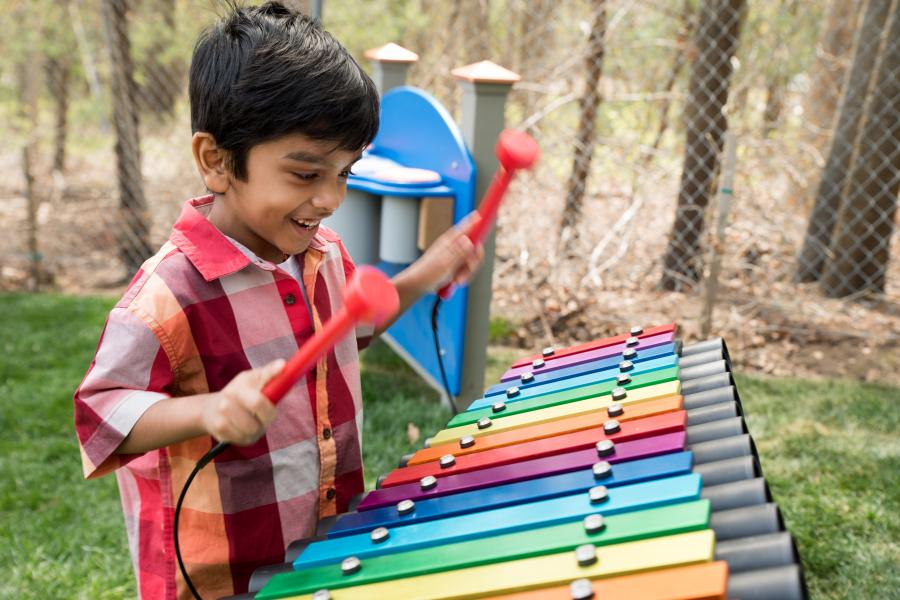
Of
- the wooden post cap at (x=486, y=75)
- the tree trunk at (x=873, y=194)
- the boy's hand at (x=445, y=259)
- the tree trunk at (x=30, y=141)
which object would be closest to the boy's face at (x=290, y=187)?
the boy's hand at (x=445, y=259)

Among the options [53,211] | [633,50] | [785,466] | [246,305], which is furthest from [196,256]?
[53,211]

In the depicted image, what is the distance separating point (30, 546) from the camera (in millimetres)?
2494

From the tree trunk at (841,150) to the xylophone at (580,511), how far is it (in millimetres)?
3538

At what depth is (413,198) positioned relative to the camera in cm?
320

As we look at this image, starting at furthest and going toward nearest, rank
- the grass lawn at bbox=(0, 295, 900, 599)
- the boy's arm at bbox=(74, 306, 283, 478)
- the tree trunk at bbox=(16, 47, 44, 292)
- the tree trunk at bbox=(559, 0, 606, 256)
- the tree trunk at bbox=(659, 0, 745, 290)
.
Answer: the tree trunk at bbox=(16, 47, 44, 292) < the tree trunk at bbox=(559, 0, 606, 256) < the tree trunk at bbox=(659, 0, 745, 290) < the grass lawn at bbox=(0, 295, 900, 599) < the boy's arm at bbox=(74, 306, 283, 478)

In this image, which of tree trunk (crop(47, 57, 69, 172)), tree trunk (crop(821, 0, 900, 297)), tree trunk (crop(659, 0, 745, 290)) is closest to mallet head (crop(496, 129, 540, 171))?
tree trunk (crop(659, 0, 745, 290))

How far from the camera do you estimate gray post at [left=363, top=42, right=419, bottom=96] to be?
382cm

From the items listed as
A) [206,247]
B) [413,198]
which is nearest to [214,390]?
[206,247]

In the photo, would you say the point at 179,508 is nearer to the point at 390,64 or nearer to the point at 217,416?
the point at 217,416

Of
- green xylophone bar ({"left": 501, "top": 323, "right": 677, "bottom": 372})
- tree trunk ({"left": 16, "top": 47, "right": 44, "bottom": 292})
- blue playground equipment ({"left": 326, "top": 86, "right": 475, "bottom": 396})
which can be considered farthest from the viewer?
tree trunk ({"left": 16, "top": 47, "right": 44, "bottom": 292})

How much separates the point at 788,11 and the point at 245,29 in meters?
5.16

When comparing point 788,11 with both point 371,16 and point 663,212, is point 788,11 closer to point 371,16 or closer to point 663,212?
point 663,212

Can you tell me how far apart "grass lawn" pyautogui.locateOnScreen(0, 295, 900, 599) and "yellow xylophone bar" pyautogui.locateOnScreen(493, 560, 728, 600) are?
54.5 inches

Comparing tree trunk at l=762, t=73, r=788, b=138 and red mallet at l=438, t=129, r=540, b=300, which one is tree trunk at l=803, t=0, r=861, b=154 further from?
red mallet at l=438, t=129, r=540, b=300
